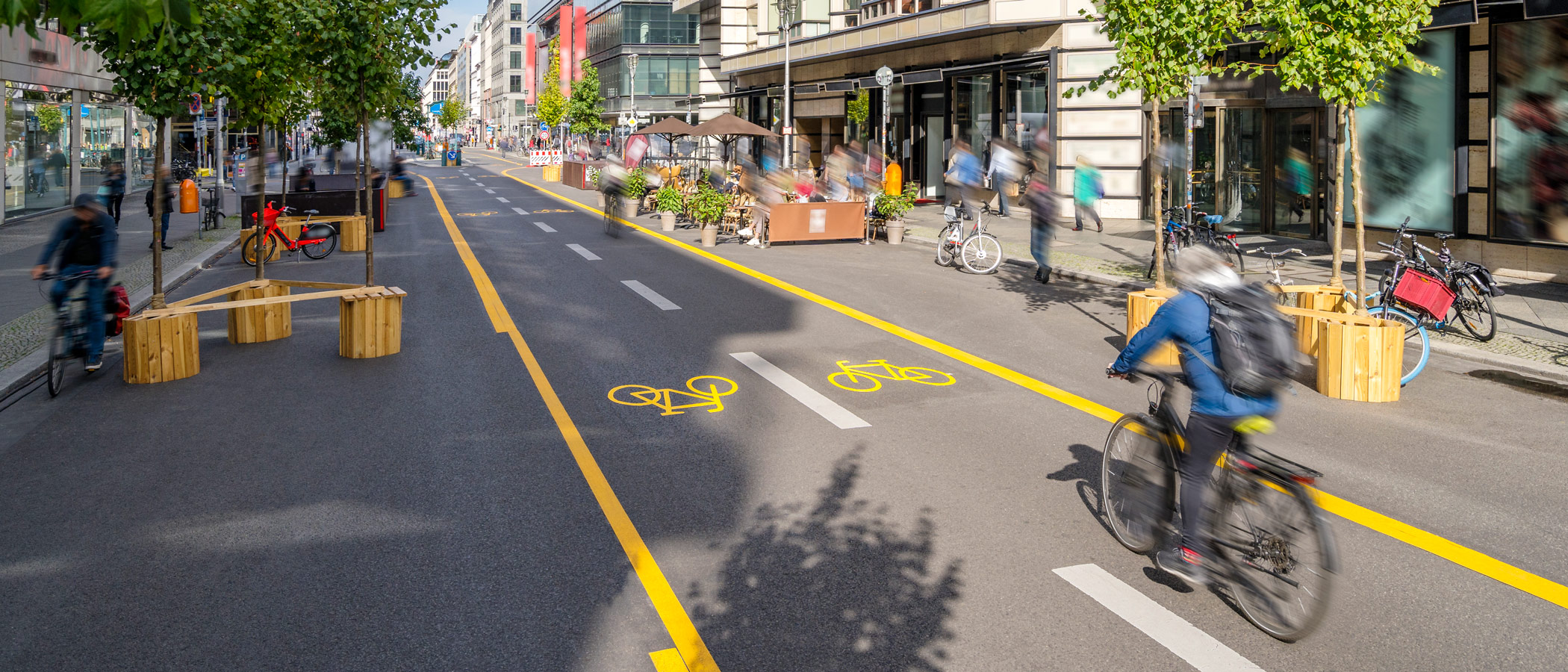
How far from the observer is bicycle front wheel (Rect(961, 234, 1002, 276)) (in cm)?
1897

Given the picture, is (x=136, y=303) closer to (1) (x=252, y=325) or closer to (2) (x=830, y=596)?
(1) (x=252, y=325)

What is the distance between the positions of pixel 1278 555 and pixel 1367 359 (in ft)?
18.2

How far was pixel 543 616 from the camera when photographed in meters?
5.11

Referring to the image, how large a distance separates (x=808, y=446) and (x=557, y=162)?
68694 mm

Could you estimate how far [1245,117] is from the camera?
23.2 meters

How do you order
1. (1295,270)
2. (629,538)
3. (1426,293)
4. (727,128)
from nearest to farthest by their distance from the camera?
(629,538)
(1426,293)
(1295,270)
(727,128)

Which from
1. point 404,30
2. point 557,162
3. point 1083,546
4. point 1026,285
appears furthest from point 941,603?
point 557,162

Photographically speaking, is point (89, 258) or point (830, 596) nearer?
point (830, 596)

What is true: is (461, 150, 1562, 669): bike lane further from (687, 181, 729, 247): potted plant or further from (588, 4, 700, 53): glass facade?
(588, 4, 700, 53): glass facade

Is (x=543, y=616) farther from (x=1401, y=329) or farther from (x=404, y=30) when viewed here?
(x=404, y=30)

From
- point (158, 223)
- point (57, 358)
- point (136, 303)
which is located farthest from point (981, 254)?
point (57, 358)

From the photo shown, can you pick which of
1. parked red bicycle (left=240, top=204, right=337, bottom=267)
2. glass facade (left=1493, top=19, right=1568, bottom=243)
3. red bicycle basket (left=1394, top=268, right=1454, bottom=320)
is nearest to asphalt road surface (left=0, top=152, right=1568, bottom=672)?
red bicycle basket (left=1394, top=268, right=1454, bottom=320)

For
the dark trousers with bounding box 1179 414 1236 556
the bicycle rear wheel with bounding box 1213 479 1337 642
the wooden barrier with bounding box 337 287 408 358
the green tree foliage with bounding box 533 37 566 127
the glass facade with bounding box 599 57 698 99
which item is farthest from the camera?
the green tree foliage with bounding box 533 37 566 127

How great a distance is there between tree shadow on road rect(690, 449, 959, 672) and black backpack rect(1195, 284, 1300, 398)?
161cm
